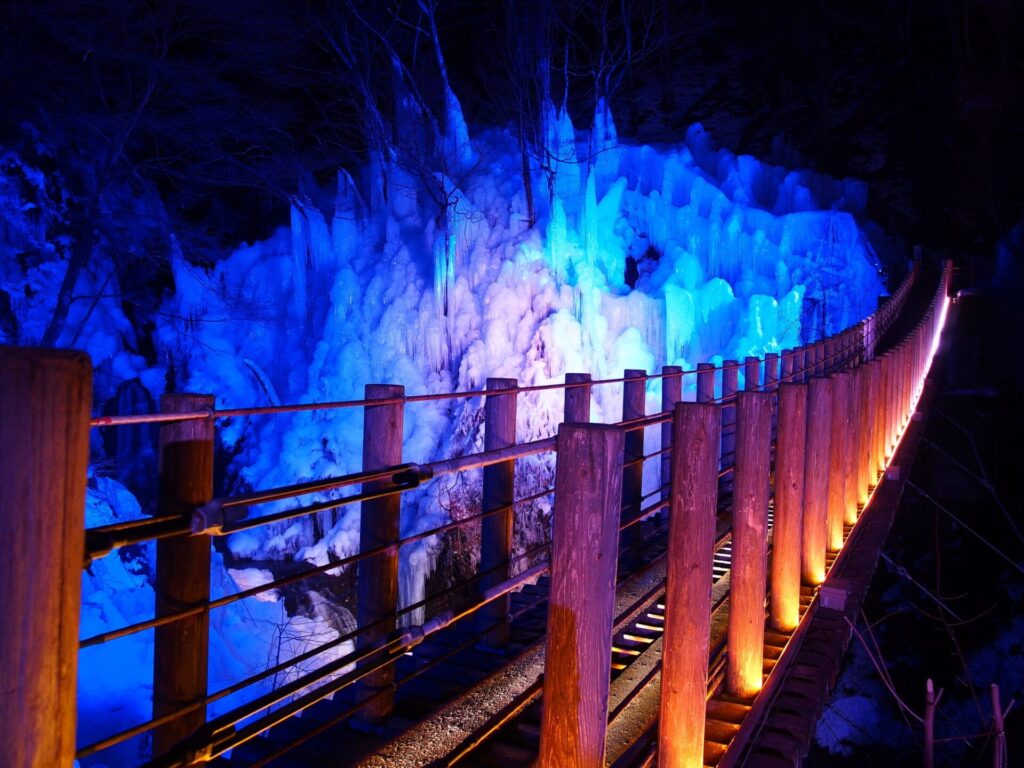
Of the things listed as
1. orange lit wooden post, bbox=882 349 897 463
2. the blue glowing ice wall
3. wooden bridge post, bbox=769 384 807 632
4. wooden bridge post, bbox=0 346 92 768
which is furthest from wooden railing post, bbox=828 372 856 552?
the blue glowing ice wall

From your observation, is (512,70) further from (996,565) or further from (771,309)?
(996,565)

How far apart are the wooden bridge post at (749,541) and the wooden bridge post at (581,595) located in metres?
1.05

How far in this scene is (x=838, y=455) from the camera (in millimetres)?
4082

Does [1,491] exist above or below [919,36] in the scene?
below

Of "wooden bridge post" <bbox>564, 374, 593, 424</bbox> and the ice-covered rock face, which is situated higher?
the ice-covered rock face

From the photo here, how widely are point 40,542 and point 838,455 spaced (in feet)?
12.9

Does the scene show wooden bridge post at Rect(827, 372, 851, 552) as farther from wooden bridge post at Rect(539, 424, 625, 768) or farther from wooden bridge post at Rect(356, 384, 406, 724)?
wooden bridge post at Rect(539, 424, 625, 768)

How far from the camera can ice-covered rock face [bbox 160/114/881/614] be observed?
11.0 m

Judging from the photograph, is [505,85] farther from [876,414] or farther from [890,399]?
[876,414]

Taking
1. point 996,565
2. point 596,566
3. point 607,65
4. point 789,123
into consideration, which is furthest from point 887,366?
point 789,123

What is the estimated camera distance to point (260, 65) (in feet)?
41.9

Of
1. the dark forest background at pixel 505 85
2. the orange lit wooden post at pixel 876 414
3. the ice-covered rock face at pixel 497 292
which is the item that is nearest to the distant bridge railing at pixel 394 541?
the orange lit wooden post at pixel 876 414

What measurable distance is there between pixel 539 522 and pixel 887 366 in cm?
573

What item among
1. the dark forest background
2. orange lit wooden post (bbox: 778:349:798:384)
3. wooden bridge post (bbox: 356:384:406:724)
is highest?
the dark forest background
